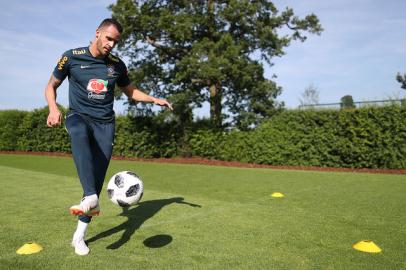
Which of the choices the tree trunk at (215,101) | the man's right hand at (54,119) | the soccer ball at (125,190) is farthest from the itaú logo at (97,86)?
the tree trunk at (215,101)

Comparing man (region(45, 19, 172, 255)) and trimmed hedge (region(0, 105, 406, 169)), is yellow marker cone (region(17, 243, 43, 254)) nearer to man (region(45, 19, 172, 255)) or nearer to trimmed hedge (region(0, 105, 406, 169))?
man (region(45, 19, 172, 255))

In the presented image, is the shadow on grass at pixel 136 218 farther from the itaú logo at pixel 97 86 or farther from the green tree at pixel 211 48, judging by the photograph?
the green tree at pixel 211 48

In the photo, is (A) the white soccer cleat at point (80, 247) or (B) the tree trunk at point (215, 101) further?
(B) the tree trunk at point (215, 101)

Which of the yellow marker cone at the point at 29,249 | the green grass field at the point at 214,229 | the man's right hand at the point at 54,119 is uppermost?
the man's right hand at the point at 54,119

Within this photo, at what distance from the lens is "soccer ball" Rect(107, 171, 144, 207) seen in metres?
4.45

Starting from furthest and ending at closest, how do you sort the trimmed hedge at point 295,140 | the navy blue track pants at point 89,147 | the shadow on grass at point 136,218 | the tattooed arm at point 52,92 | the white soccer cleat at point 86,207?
the trimmed hedge at point 295,140 → the shadow on grass at point 136,218 → the tattooed arm at point 52,92 → the navy blue track pants at point 89,147 → the white soccer cleat at point 86,207

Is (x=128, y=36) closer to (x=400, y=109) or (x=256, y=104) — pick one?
(x=256, y=104)

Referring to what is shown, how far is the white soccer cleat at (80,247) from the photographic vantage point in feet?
13.2

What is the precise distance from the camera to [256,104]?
21.0 metres

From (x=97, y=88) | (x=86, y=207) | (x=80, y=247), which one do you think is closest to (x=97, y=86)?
(x=97, y=88)

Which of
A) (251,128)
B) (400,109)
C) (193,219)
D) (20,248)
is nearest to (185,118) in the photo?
(251,128)

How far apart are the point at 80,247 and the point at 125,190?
31.1 inches

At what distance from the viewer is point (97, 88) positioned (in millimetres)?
4340

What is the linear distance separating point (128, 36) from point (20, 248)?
1731cm
